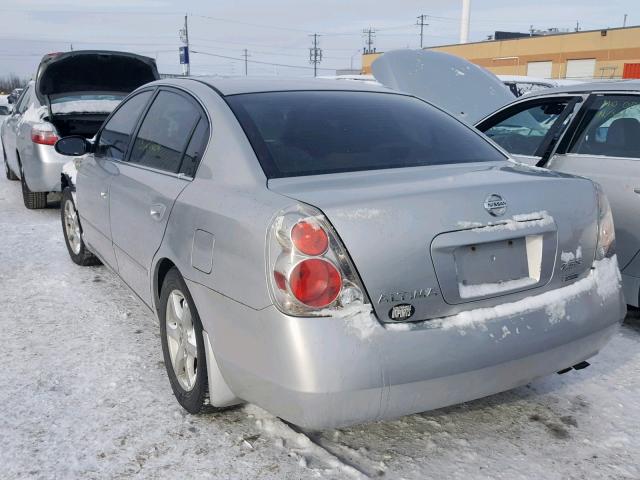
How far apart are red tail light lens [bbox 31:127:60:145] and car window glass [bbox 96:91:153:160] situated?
2.62 meters

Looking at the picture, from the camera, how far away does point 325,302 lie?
2158mm

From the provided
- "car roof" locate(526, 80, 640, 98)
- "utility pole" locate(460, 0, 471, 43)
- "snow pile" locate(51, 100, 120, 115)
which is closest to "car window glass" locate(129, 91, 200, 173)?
"car roof" locate(526, 80, 640, 98)

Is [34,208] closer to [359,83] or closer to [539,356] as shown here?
[359,83]

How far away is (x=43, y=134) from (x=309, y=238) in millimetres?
5663

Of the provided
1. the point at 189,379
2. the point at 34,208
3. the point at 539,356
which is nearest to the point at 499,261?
the point at 539,356

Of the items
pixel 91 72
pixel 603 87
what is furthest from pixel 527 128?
pixel 91 72

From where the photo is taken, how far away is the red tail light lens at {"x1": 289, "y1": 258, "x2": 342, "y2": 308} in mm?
2148

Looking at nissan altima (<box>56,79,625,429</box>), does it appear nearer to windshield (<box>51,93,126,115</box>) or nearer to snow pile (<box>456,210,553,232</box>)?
snow pile (<box>456,210,553,232</box>)

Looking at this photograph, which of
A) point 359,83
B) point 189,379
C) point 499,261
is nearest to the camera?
point 499,261

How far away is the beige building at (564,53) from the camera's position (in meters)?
39.3

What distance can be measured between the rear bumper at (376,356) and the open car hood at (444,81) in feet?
17.1

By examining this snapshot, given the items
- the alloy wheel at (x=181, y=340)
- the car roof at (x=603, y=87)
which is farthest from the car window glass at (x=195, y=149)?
the car roof at (x=603, y=87)

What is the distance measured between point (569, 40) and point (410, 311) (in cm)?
4635

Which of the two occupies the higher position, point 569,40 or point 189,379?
point 569,40
